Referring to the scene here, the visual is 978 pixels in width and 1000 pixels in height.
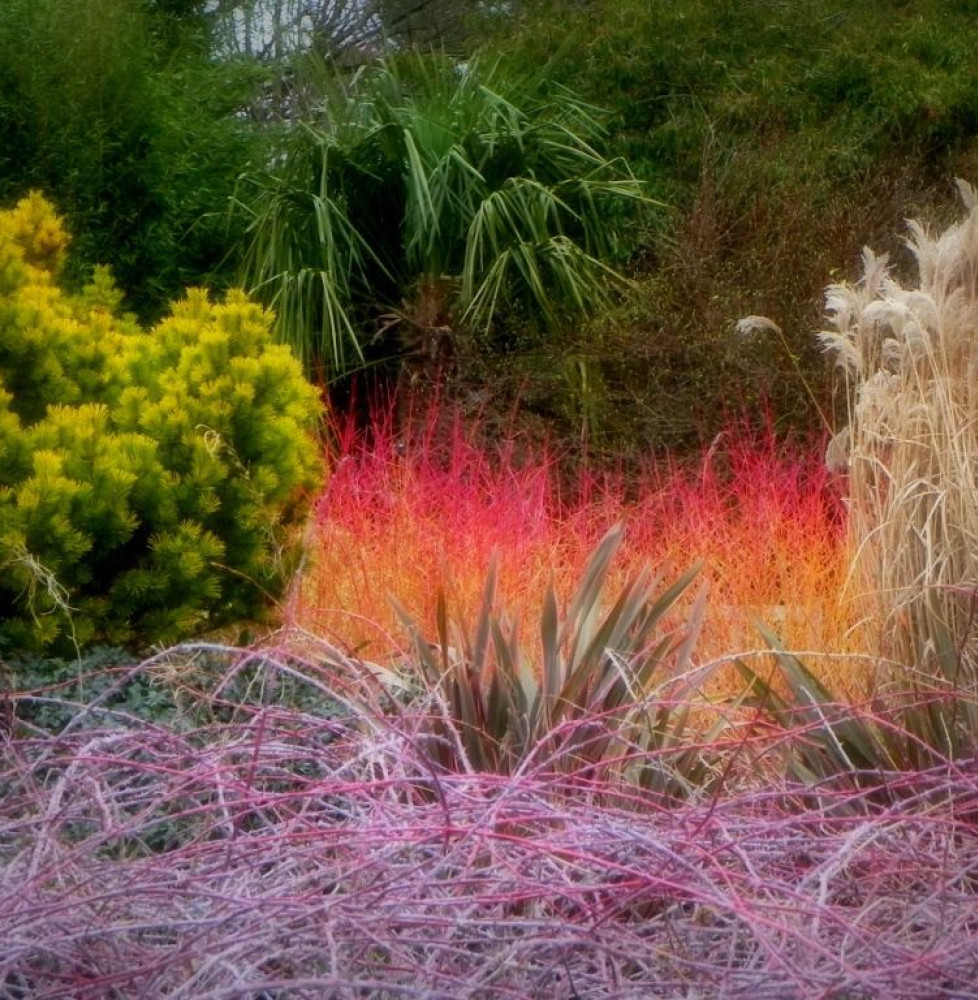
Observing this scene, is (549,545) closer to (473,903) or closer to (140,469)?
(140,469)

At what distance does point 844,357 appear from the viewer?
14.1ft

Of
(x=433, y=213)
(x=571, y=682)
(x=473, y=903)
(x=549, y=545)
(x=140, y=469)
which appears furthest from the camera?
(x=433, y=213)

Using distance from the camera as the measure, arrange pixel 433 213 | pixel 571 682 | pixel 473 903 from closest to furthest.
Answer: pixel 473 903 < pixel 571 682 < pixel 433 213

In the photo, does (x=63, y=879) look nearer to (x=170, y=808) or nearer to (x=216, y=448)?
(x=170, y=808)

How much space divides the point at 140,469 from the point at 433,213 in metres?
5.98

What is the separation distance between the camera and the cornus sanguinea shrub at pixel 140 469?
4.37 m

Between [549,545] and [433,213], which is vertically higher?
[433,213]

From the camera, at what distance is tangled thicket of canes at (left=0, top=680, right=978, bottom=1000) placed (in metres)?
2.31

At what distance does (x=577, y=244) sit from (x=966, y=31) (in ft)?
14.8

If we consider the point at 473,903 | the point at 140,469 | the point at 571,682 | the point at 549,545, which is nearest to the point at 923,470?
the point at 571,682

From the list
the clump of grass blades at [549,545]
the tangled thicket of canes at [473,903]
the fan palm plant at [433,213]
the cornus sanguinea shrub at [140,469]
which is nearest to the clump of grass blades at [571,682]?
the clump of grass blades at [549,545]

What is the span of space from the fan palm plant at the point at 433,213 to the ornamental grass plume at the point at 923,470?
5.53 metres

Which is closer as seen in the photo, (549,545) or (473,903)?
(473,903)

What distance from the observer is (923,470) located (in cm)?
394
